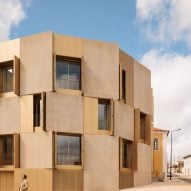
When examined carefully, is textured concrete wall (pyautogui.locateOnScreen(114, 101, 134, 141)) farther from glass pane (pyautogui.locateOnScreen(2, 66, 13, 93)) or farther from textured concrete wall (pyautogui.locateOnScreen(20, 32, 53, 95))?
glass pane (pyautogui.locateOnScreen(2, 66, 13, 93))

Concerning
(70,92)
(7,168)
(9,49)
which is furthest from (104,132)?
(9,49)

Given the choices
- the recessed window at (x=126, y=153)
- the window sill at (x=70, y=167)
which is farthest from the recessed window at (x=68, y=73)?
the recessed window at (x=126, y=153)

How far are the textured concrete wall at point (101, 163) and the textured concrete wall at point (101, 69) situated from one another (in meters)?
3.53

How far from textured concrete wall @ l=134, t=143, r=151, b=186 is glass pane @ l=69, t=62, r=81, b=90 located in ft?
30.6

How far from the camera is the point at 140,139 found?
39.2 metres

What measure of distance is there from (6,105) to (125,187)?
38.2 feet

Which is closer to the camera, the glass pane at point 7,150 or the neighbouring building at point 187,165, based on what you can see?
the glass pane at point 7,150

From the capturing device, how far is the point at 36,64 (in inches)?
1264

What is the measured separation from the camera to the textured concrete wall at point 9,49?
108 feet

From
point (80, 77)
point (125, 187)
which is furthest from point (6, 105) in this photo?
point (125, 187)

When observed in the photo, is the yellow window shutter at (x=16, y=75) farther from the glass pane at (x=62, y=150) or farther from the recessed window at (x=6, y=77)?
the glass pane at (x=62, y=150)

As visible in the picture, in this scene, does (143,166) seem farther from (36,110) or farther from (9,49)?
(9,49)

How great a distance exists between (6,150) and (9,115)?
2684mm

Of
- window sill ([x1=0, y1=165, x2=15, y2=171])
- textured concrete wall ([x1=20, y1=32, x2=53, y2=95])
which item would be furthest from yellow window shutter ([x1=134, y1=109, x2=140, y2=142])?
window sill ([x1=0, y1=165, x2=15, y2=171])
